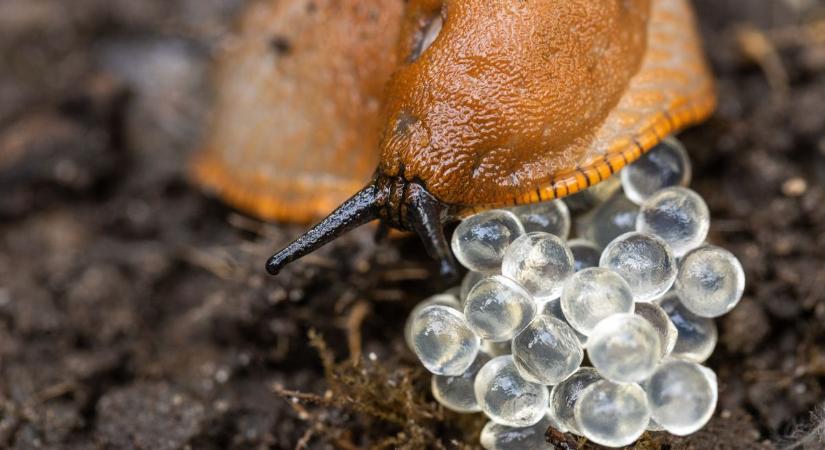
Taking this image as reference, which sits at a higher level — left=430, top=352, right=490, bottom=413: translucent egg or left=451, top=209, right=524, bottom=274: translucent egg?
left=451, top=209, right=524, bottom=274: translucent egg

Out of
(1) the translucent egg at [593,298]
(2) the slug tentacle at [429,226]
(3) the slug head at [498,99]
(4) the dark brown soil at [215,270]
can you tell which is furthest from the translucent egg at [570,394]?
(3) the slug head at [498,99]

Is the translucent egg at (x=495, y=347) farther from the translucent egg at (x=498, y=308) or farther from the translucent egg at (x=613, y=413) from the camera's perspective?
the translucent egg at (x=613, y=413)

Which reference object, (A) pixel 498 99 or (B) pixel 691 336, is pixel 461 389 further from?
(A) pixel 498 99

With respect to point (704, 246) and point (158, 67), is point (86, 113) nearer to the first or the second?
point (158, 67)

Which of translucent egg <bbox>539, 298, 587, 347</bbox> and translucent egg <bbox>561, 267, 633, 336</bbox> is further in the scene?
translucent egg <bbox>539, 298, 587, 347</bbox>

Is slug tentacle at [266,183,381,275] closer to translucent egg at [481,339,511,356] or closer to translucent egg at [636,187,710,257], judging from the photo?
translucent egg at [481,339,511,356]

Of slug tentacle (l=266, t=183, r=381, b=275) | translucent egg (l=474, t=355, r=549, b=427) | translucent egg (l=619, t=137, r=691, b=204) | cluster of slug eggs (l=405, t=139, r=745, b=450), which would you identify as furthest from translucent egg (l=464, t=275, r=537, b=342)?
translucent egg (l=619, t=137, r=691, b=204)

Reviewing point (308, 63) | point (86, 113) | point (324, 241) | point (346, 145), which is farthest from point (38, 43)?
point (324, 241)

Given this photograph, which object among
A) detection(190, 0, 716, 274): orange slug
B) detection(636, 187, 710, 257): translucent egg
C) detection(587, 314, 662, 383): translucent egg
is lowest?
detection(587, 314, 662, 383): translucent egg
